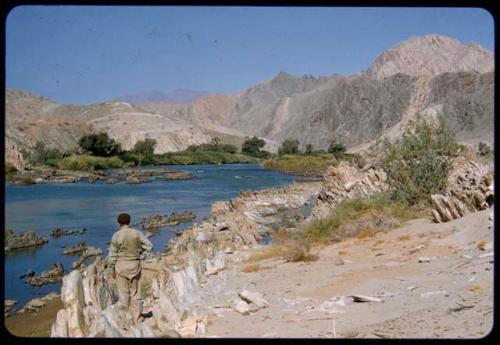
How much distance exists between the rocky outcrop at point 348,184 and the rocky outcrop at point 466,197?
234cm

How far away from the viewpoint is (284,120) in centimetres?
11575

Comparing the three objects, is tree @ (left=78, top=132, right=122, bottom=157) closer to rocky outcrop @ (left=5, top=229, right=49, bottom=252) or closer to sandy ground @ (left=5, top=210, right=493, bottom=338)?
rocky outcrop @ (left=5, top=229, right=49, bottom=252)

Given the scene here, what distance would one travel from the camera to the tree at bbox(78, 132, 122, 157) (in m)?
56.9

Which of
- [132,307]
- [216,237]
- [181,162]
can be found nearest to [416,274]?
[132,307]

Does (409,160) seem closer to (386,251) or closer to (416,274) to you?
(386,251)

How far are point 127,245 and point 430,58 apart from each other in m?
117

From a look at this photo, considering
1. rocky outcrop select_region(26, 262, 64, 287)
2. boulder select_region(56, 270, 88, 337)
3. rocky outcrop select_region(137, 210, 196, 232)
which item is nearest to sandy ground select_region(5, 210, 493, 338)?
boulder select_region(56, 270, 88, 337)

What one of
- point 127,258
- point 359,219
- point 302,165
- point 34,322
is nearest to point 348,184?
point 359,219

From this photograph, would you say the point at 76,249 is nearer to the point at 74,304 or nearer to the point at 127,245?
the point at 127,245

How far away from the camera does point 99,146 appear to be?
57594 mm

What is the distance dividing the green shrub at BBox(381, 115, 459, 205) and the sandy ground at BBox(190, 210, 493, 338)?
79.6 inches

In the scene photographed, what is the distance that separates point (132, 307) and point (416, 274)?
329cm

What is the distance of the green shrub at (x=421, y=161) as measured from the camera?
488 inches

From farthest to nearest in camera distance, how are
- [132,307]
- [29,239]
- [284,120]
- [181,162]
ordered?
[284,120], [181,162], [29,239], [132,307]
